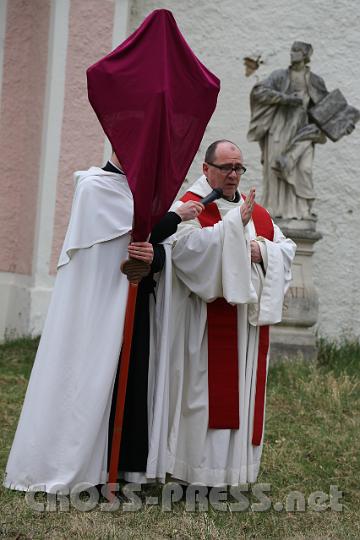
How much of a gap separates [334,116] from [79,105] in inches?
103

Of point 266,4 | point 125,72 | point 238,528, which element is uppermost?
point 266,4

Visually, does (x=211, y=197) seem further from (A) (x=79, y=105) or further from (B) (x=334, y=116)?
(A) (x=79, y=105)

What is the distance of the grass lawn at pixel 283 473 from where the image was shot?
4324mm

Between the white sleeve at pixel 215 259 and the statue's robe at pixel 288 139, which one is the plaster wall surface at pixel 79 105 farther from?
the white sleeve at pixel 215 259

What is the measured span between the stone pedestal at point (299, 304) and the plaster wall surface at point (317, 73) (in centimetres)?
163

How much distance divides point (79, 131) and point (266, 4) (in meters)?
2.62

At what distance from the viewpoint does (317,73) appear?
421 inches

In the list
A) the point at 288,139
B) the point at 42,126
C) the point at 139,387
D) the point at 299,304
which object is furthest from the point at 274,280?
the point at 42,126

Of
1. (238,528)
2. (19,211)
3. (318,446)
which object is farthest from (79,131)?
(238,528)

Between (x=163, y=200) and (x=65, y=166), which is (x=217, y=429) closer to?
(x=163, y=200)

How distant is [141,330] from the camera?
493cm

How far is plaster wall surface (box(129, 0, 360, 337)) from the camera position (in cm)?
1063

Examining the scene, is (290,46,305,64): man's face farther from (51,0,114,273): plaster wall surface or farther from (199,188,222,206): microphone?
(199,188,222,206): microphone

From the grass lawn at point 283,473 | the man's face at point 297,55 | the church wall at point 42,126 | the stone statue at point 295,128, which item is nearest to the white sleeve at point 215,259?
the grass lawn at point 283,473
